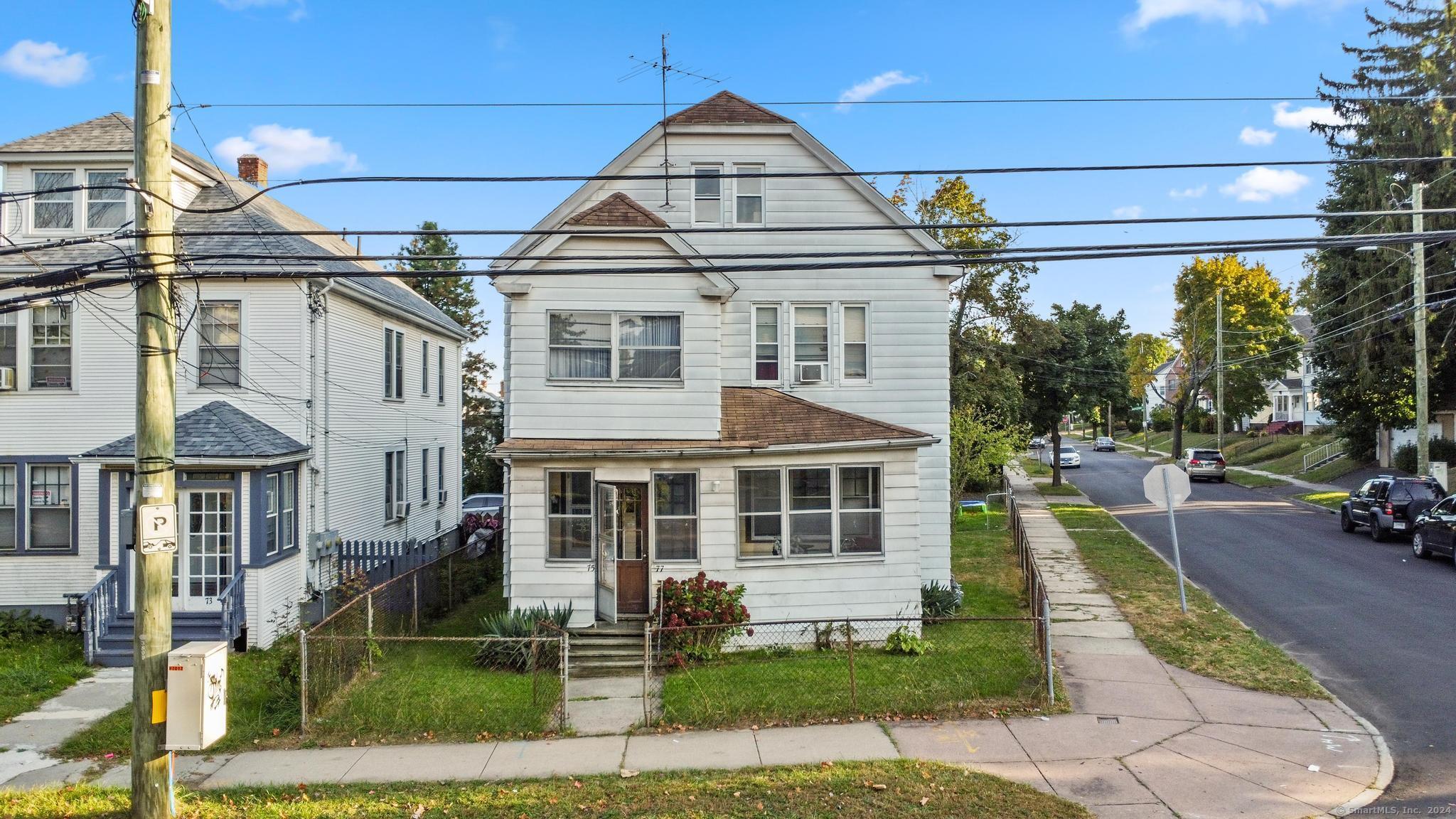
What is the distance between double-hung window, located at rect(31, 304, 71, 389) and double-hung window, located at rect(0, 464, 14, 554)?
1576 mm

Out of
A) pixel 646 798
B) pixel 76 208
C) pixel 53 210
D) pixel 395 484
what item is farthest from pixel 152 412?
pixel 395 484

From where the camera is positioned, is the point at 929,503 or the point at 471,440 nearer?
the point at 929,503

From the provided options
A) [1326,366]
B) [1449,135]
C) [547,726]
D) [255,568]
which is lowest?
[547,726]

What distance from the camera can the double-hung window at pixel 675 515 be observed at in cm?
1409

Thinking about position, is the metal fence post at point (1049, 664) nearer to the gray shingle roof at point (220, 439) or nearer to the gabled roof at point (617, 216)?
the gabled roof at point (617, 216)

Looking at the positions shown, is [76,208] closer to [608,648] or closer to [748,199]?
[748,199]

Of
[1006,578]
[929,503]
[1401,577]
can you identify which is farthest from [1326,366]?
[929,503]

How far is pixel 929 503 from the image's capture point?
17.1 m

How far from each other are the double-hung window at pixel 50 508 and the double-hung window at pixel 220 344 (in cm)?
288

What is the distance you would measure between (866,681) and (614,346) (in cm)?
633

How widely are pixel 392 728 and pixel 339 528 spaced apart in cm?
881

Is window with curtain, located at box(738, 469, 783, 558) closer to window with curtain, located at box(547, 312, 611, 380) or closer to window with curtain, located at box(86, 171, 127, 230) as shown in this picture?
window with curtain, located at box(547, 312, 611, 380)

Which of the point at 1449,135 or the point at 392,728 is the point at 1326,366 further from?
the point at 392,728

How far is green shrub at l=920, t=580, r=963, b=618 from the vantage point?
1596 centimetres
